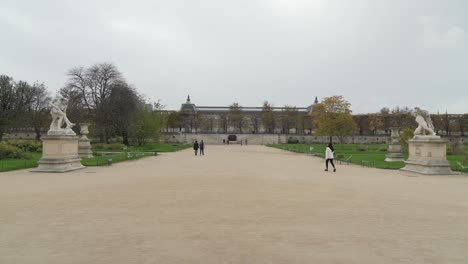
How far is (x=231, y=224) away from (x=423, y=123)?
14.5 meters

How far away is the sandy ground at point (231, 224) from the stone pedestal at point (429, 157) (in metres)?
4.83

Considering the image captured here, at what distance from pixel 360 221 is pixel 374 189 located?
4640 mm

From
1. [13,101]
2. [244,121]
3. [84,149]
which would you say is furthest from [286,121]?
[84,149]

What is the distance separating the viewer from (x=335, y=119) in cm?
4634

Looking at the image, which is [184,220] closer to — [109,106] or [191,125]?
[109,106]

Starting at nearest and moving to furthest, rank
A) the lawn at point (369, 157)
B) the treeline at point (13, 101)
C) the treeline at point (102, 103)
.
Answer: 1. the lawn at point (369, 157)
2. the treeline at point (13, 101)
3. the treeline at point (102, 103)

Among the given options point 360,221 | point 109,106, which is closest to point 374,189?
point 360,221

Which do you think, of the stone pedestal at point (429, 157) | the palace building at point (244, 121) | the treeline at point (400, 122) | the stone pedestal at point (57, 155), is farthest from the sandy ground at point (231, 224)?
the palace building at point (244, 121)

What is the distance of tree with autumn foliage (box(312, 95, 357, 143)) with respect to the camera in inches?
1784

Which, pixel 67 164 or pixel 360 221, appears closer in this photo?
pixel 360 221

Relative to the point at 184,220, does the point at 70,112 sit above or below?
above

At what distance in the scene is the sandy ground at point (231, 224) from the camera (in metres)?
4.79

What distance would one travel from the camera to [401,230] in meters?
6.06

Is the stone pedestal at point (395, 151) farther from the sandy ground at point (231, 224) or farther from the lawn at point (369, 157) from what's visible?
the sandy ground at point (231, 224)
